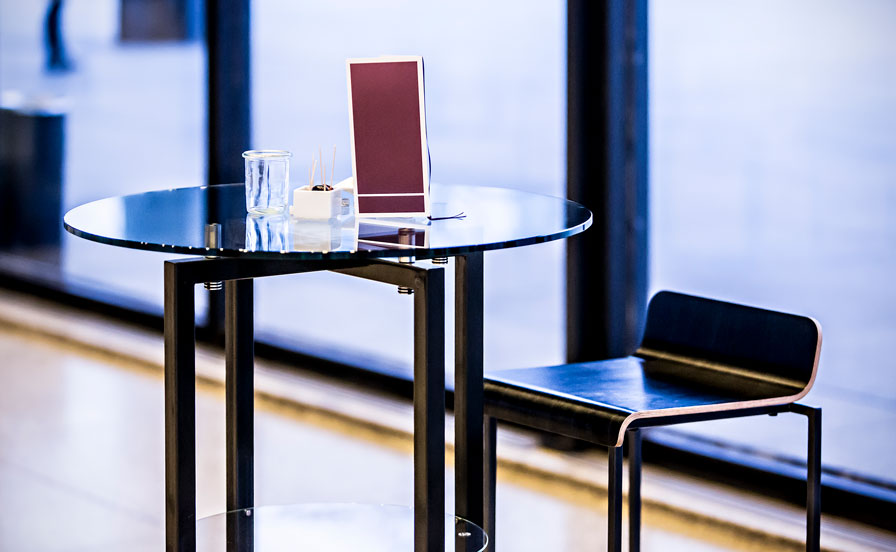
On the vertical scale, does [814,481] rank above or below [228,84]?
below

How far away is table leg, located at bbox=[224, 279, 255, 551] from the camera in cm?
249

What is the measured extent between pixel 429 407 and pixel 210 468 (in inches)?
66.4

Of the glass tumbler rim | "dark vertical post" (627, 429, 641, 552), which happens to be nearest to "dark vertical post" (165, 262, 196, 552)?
the glass tumbler rim

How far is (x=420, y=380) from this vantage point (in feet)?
6.75

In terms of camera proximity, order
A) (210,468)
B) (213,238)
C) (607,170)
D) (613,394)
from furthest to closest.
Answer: (210,468) → (607,170) → (613,394) → (213,238)

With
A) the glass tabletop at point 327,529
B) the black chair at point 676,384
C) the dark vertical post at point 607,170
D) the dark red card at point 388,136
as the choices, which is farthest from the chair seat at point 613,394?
the dark vertical post at point 607,170

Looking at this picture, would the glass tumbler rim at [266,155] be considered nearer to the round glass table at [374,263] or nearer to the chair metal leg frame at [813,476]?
the round glass table at [374,263]

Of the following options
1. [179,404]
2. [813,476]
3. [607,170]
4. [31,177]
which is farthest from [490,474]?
[31,177]

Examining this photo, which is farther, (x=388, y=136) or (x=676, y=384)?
(x=676, y=384)

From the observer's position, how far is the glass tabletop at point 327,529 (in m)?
2.35

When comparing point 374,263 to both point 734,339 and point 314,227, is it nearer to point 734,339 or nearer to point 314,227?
point 314,227

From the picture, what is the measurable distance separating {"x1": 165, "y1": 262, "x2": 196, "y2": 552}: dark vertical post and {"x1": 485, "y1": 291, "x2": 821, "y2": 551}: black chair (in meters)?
0.59

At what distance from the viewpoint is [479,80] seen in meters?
3.85

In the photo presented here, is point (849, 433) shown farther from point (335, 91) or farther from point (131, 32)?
point (131, 32)
